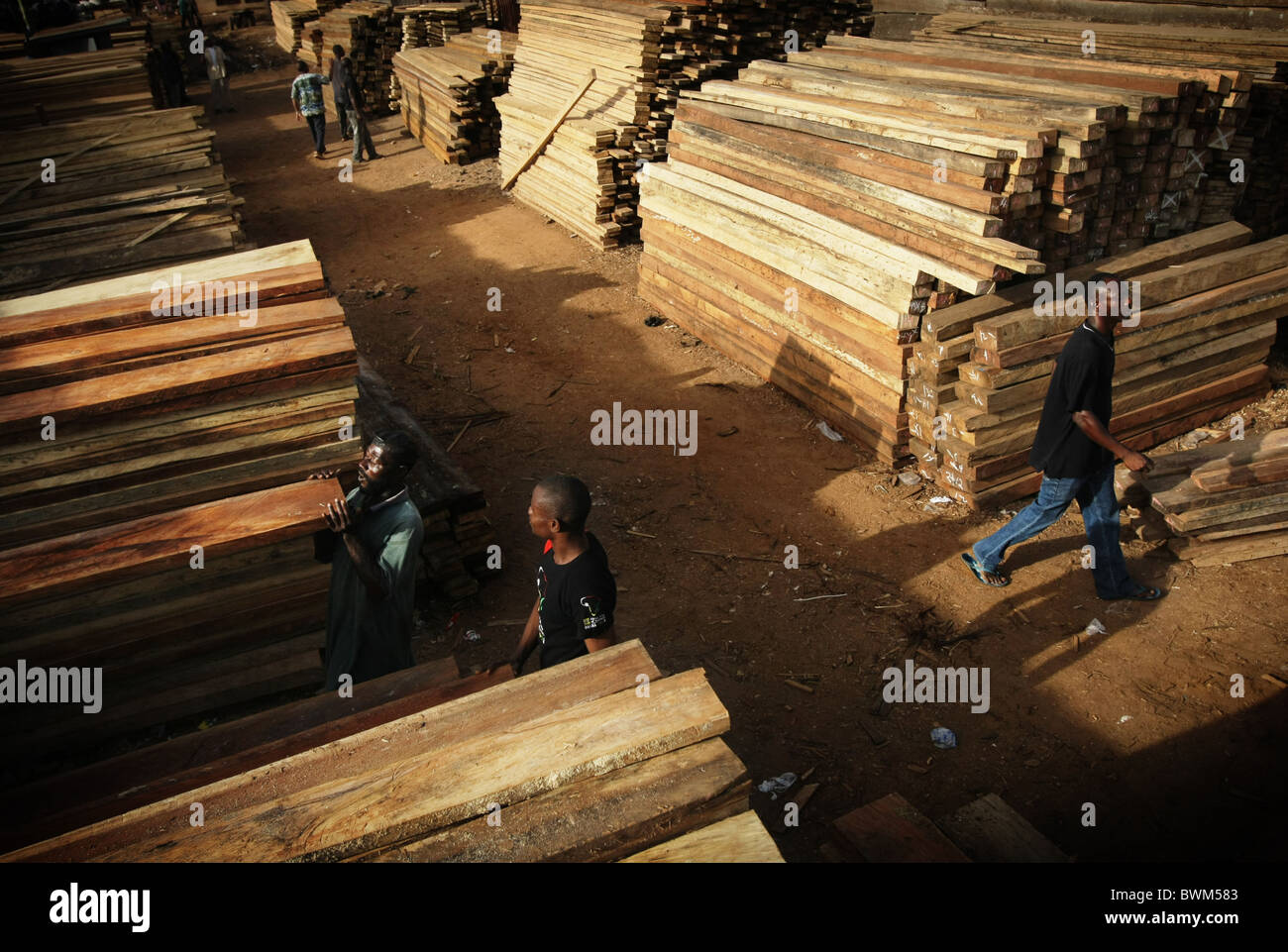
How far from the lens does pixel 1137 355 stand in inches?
286

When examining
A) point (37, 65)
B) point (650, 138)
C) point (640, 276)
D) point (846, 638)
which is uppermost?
point (37, 65)

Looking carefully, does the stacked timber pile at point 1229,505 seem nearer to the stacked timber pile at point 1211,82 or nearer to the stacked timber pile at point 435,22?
the stacked timber pile at point 1211,82

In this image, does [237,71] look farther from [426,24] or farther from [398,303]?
[398,303]

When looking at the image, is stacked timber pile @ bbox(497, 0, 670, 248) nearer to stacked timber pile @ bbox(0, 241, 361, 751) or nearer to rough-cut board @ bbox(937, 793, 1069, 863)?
stacked timber pile @ bbox(0, 241, 361, 751)

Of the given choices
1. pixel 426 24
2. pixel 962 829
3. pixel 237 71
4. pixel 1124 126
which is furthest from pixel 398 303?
pixel 237 71

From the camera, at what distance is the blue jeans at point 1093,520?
5898mm

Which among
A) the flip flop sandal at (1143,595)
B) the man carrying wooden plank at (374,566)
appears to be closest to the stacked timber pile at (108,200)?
the man carrying wooden plank at (374,566)

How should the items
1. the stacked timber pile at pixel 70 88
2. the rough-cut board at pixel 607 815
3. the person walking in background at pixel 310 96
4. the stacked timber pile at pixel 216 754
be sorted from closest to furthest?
the rough-cut board at pixel 607 815 → the stacked timber pile at pixel 216 754 → the stacked timber pile at pixel 70 88 → the person walking in background at pixel 310 96

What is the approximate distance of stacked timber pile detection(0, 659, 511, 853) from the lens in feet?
11.0

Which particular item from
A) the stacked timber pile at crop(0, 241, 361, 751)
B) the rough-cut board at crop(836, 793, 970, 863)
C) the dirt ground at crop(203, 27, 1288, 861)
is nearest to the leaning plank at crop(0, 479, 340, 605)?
the stacked timber pile at crop(0, 241, 361, 751)

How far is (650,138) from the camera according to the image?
13.0 m

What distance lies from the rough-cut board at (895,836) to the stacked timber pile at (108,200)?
24.9 feet

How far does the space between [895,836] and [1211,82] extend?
687cm
